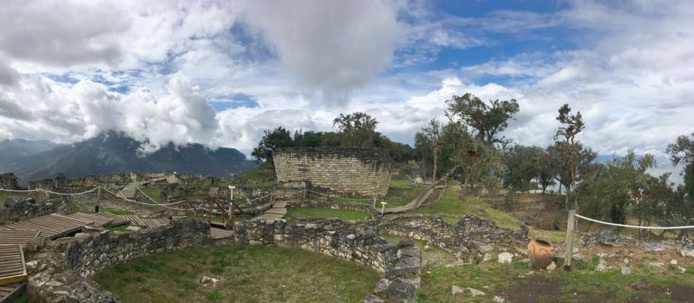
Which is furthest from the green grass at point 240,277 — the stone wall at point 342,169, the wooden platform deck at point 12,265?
the stone wall at point 342,169

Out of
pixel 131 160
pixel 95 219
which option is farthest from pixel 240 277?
pixel 131 160

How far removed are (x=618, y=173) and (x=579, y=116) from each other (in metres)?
9.14

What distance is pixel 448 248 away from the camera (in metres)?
20.6

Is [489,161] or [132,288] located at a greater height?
[489,161]

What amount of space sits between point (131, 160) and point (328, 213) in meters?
126

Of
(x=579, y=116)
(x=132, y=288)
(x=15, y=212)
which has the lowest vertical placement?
(x=132, y=288)

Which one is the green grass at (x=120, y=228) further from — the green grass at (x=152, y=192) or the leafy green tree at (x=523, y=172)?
the leafy green tree at (x=523, y=172)

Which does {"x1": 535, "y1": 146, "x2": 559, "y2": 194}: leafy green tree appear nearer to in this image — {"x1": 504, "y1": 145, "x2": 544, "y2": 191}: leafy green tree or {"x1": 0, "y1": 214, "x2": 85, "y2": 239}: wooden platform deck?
{"x1": 504, "y1": 145, "x2": 544, "y2": 191}: leafy green tree

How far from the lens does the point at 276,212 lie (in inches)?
1038

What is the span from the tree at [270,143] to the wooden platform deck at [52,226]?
49.3m

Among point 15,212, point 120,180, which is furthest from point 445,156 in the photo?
point 15,212

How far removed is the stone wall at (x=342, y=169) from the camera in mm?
37875

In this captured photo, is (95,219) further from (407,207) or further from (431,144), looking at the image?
(431,144)

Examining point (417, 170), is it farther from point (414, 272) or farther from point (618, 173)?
point (414, 272)
